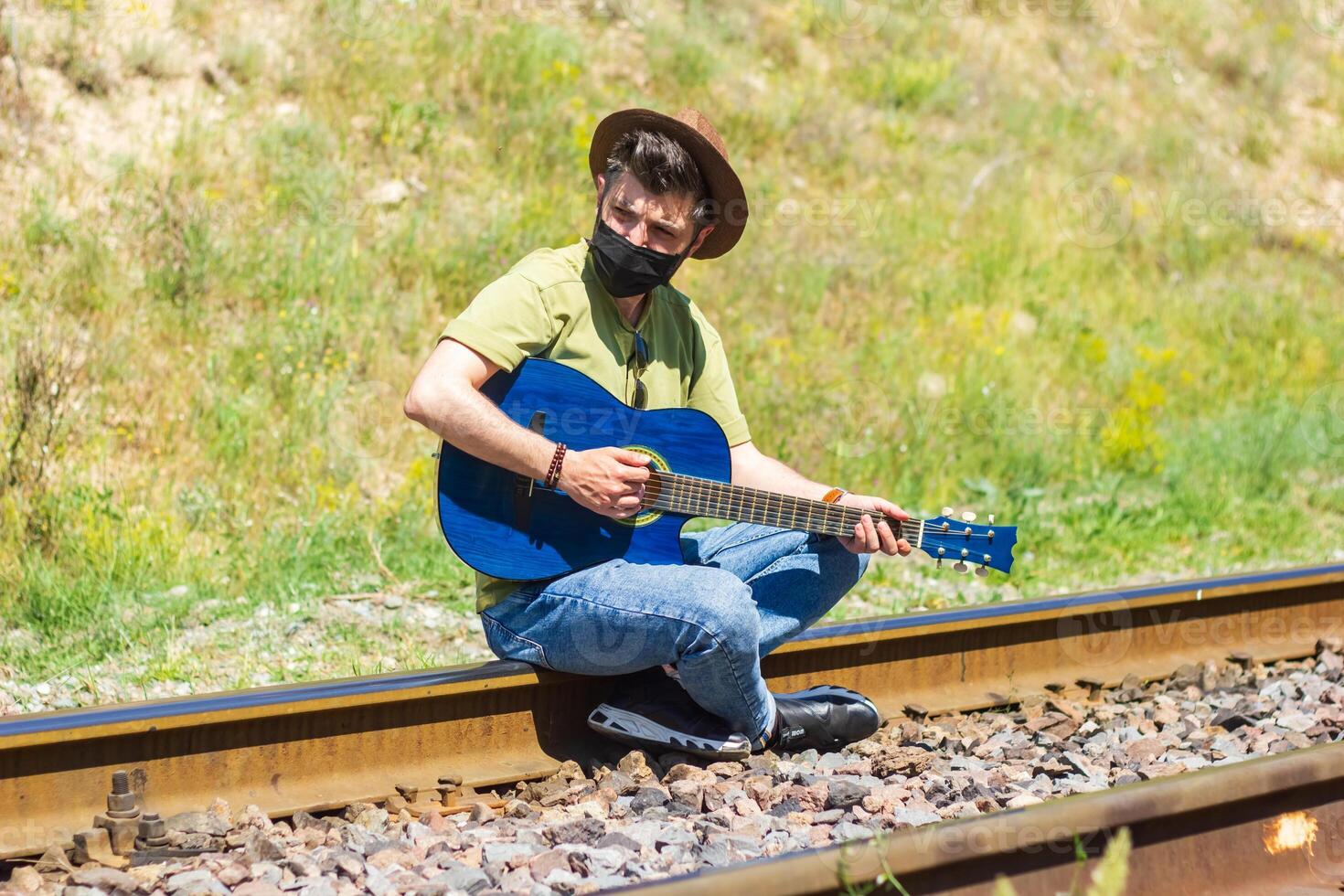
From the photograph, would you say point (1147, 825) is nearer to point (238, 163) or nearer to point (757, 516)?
point (757, 516)

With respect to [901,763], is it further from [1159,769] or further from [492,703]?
[492,703]

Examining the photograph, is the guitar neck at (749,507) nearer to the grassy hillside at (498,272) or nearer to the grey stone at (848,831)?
the grey stone at (848,831)

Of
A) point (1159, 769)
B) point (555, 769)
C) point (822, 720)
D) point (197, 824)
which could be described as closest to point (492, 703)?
point (555, 769)

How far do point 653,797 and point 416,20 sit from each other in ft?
27.3

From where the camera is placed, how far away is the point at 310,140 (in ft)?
29.6

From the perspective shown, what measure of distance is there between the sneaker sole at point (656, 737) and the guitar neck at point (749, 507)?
0.63 m

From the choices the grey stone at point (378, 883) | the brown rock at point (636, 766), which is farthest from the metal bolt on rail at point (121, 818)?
the brown rock at point (636, 766)

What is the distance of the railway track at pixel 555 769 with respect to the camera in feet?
9.46

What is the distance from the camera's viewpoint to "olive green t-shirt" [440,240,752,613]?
12.4 ft

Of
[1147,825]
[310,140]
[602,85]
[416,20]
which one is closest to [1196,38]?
[602,85]

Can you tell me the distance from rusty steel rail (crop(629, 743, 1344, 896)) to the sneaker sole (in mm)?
1064

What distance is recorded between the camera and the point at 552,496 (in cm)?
390

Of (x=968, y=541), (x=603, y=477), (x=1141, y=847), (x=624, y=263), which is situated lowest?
(x=1141, y=847)

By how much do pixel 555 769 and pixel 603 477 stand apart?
2.95 feet
